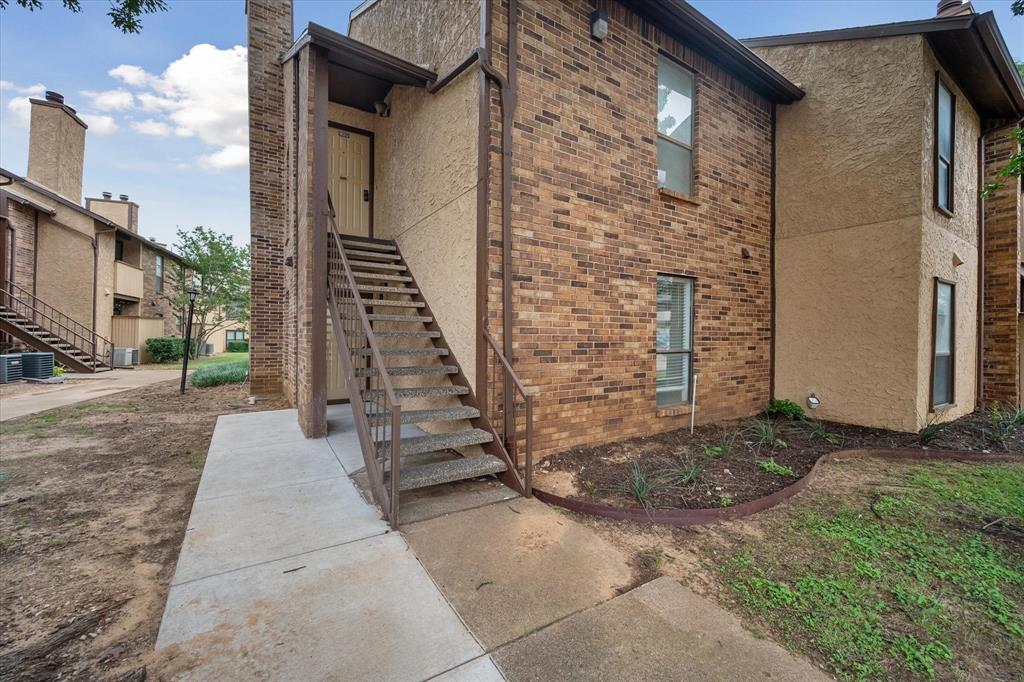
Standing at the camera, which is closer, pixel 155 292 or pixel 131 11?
pixel 131 11

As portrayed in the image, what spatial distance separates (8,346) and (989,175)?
960 inches

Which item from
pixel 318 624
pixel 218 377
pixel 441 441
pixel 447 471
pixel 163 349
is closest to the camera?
pixel 318 624

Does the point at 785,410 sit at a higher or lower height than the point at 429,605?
higher

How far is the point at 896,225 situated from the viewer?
5.52 metres

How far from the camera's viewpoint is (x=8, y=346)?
12.6 m

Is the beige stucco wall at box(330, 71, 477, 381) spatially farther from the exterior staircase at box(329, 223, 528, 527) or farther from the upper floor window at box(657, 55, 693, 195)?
the upper floor window at box(657, 55, 693, 195)

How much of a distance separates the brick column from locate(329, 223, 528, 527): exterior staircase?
3.10 m

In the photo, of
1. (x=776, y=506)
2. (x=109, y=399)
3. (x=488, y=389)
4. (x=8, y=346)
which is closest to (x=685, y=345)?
(x=776, y=506)

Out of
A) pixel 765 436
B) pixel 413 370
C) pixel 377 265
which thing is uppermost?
pixel 377 265

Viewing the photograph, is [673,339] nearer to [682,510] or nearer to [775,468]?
[775,468]

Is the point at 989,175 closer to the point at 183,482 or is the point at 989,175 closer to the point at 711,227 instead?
the point at 711,227

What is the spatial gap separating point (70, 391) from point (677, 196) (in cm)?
1349

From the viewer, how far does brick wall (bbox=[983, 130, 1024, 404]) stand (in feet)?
22.8

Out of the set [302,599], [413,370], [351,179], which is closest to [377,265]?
[413,370]
